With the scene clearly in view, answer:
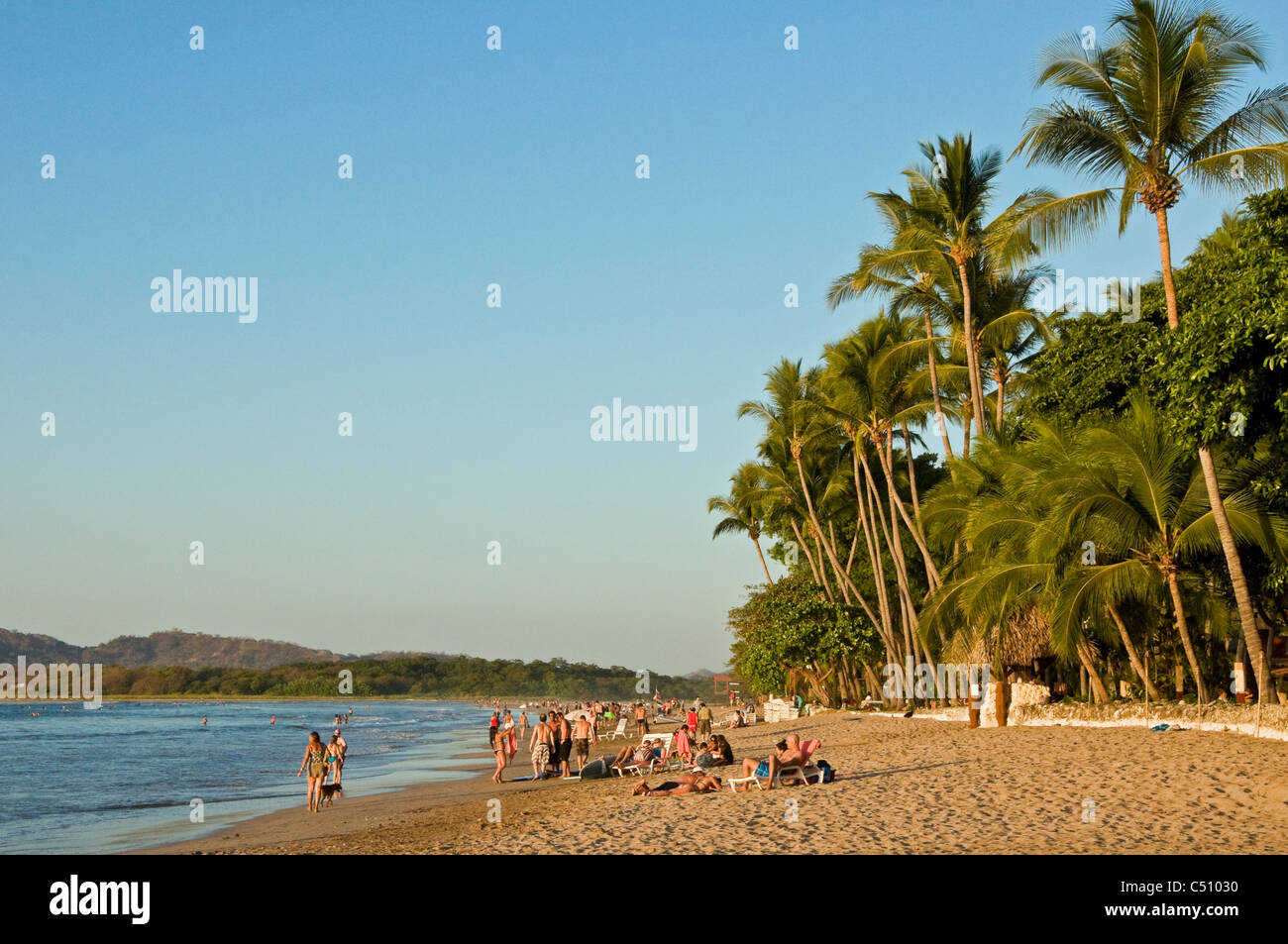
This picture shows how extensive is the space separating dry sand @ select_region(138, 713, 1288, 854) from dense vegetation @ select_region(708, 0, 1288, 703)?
3463 millimetres

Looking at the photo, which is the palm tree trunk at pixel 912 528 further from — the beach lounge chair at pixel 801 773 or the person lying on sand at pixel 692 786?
the person lying on sand at pixel 692 786

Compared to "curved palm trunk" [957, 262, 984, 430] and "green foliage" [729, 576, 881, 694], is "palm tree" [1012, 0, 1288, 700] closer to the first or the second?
"curved palm trunk" [957, 262, 984, 430]

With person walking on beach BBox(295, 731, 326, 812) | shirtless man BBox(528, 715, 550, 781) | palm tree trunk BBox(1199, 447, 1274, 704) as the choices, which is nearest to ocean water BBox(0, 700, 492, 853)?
person walking on beach BBox(295, 731, 326, 812)

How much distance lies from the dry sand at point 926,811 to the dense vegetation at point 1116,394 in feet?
11.4

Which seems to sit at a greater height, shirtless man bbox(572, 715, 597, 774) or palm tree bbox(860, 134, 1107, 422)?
palm tree bbox(860, 134, 1107, 422)

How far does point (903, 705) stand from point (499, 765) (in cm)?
1825

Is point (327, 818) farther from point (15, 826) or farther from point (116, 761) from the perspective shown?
point (116, 761)

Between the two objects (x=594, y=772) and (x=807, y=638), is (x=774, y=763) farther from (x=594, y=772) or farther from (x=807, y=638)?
(x=807, y=638)

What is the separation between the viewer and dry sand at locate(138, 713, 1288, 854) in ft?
30.4

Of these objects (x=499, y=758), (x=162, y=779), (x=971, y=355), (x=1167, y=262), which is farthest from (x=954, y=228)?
(x=162, y=779)

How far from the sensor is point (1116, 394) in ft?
72.3

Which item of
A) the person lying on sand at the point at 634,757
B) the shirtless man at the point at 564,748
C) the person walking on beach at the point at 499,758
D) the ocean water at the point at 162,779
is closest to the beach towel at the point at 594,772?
the person lying on sand at the point at 634,757
